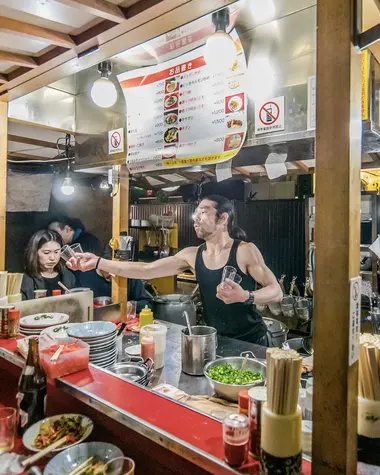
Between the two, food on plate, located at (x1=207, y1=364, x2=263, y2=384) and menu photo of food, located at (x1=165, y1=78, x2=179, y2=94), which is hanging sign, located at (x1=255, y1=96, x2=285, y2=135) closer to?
menu photo of food, located at (x1=165, y1=78, x2=179, y2=94)

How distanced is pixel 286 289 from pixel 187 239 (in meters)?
2.48

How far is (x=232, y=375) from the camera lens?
179cm

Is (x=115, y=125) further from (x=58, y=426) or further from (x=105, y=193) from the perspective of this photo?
A: (x=105, y=193)

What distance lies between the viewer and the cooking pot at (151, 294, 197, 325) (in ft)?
12.1

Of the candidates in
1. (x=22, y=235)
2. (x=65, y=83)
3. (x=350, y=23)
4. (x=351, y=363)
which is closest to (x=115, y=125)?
(x=65, y=83)

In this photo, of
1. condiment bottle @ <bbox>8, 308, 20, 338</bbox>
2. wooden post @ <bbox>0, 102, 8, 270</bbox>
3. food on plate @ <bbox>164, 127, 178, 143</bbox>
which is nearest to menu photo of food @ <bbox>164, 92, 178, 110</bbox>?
food on plate @ <bbox>164, 127, 178, 143</bbox>

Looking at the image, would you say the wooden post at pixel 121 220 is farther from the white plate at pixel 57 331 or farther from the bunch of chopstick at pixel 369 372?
the bunch of chopstick at pixel 369 372

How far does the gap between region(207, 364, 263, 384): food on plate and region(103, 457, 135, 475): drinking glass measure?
0.63m

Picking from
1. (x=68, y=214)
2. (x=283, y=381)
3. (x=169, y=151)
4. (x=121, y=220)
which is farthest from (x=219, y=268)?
(x=68, y=214)

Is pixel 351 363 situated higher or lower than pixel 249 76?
lower

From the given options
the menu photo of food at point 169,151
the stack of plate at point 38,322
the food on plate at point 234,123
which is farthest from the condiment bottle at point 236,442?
the menu photo of food at point 169,151

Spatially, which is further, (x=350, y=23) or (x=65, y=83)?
(x=65, y=83)

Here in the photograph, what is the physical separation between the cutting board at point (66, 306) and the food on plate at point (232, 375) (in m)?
1.26

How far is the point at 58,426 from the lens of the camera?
4.92 feet
